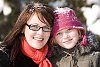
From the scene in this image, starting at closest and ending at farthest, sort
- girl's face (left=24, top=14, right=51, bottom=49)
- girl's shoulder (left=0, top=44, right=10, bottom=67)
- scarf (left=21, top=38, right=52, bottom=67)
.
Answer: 1. girl's shoulder (left=0, top=44, right=10, bottom=67)
2. girl's face (left=24, top=14, right=51, bottom=49)
3. scarf (left=21, top=38, right=52, bottom=67)

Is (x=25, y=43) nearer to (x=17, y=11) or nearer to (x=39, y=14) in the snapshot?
(x=39, y=14)

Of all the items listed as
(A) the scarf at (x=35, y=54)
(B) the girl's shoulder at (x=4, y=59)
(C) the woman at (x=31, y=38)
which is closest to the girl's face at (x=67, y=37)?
(C) the woman at (x=31, y=38)

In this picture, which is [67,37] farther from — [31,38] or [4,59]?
[4,59]

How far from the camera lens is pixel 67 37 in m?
5.43

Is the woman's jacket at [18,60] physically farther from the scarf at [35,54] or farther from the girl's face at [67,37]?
the girl's face at [67,37]

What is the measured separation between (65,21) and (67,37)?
0.74 feet

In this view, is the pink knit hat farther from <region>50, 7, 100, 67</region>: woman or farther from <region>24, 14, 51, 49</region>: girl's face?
<region>24, 14, 51, 49</region>: girl's face

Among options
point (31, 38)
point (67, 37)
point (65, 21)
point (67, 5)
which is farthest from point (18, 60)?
point (67, 5)

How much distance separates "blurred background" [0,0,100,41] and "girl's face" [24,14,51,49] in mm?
8027

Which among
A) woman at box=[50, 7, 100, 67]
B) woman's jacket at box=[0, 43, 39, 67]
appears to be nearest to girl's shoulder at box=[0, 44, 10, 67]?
woman's jacket at box=[0, 43, 39, 67]

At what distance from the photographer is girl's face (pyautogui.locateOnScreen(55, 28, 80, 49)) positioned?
17.8 feet

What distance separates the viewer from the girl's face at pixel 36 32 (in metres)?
5.30

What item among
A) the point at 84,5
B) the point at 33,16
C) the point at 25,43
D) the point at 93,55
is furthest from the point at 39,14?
the point at 84,5

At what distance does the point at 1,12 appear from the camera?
14.7m
